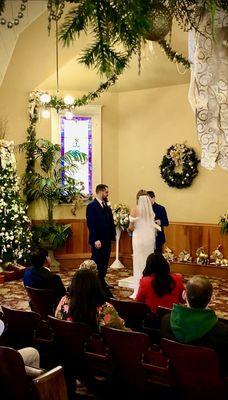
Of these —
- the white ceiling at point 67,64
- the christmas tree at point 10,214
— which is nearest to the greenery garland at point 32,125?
the white ceiling at point 67,64

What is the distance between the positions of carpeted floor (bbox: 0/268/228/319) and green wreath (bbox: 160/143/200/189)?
185 centimetres

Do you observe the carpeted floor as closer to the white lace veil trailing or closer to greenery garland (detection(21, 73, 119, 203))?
the white lace veil trailing

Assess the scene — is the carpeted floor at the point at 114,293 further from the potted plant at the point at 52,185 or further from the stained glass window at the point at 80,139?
the stained glass window at the point at 80,139

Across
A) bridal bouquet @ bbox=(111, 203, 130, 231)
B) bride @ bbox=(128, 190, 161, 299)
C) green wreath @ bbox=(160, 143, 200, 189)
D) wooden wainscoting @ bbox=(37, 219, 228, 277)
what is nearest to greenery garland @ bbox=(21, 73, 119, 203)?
wooden wainscoting @ bbox=(37, 219, 228, 277)

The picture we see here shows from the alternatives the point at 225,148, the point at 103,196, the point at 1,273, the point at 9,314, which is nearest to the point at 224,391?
the point at 225,148

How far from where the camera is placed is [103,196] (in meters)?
7.29

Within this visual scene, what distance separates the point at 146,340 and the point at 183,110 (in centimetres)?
756

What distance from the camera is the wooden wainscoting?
9127mm

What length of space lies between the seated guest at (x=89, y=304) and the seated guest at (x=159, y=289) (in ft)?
2.98

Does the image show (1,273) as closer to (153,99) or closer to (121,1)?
(153,99)

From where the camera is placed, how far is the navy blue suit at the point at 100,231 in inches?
284

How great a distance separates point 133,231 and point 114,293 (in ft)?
3.62

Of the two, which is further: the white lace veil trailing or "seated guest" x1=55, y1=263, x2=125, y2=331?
the white lace veil trailing

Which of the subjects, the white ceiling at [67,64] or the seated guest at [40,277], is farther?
the white ceiling at [67,64]
